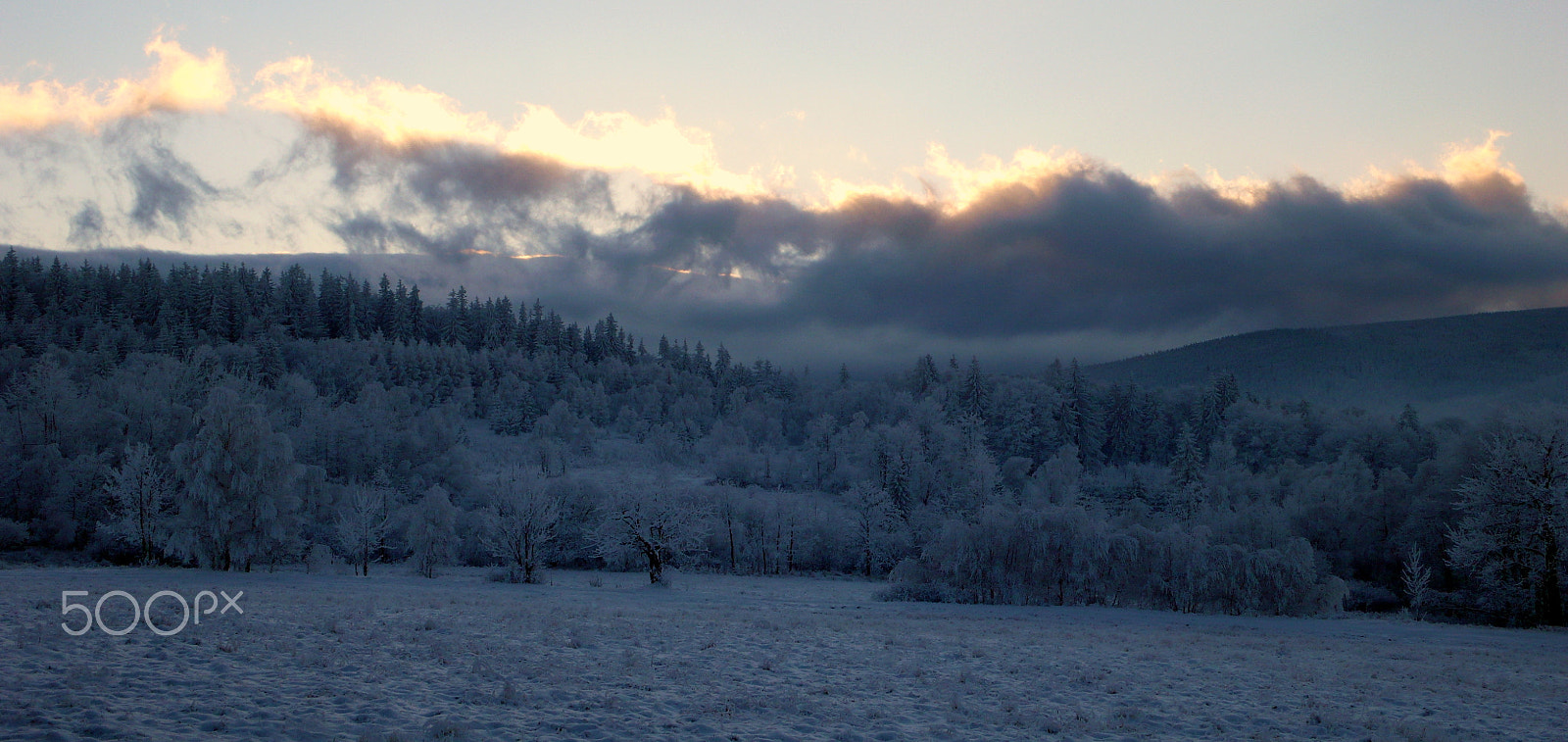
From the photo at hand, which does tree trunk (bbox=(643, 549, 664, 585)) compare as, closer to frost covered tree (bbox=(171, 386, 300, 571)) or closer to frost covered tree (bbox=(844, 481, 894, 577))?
frost covered tree (bbox=(171, 386, 300, 571))

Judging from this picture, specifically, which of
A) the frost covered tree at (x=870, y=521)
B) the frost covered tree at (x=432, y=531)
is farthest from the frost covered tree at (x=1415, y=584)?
the frost covered tree at (x=432, y=531)

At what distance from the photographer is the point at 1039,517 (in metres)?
44.0

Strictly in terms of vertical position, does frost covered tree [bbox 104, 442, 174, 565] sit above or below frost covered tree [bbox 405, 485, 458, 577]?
above

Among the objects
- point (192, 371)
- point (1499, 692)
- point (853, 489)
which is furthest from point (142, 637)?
point (192, 371)

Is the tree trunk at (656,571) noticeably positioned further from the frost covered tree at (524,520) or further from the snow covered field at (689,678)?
the snow covered field at (689,678)

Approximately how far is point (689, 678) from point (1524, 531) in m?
42.8

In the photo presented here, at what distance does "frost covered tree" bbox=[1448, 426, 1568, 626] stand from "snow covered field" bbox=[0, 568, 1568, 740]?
1280 centimetres

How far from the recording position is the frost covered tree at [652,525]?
168 ft

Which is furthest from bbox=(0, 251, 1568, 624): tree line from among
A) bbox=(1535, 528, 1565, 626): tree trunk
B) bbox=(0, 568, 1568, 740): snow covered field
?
bbox=(0, 568, 1568, 740): snow covered field

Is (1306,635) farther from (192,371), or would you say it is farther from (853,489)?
(192,371)

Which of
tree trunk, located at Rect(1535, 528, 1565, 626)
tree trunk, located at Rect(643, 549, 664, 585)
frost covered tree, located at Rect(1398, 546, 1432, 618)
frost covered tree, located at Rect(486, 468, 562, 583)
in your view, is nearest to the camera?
tree trunk, located at Rect(1535, 528, 1565, 626)

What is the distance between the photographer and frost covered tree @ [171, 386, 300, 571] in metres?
38.5

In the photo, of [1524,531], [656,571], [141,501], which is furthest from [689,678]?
[141,501]

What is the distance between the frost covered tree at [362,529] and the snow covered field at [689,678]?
26.4m
